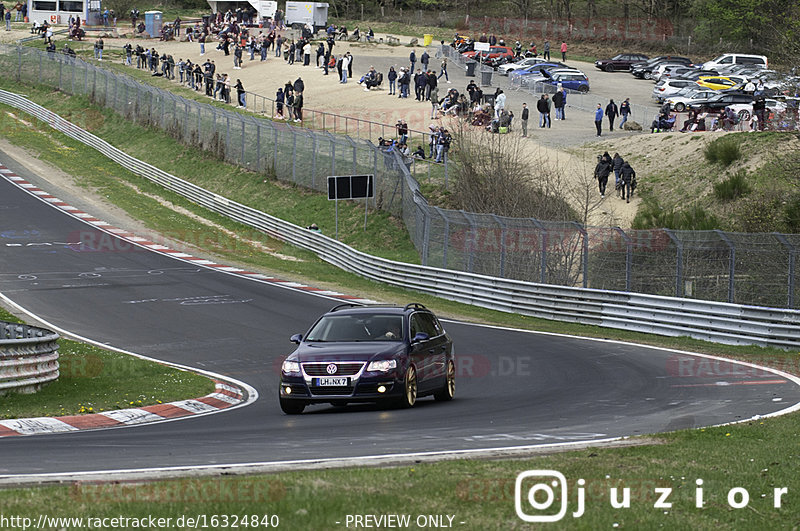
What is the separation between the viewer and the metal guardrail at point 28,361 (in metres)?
15.1

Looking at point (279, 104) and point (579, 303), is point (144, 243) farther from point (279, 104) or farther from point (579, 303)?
point (579, 303)

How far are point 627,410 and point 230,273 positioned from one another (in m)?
21.8

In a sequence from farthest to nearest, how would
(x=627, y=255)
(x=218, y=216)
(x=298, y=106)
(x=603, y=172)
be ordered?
(x=298, y=106)
(x=218, y=216)
(x=603, y=172)
(x=627, y=255)

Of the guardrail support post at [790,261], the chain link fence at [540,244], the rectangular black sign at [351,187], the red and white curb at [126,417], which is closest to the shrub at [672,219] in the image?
the chain link fence at [540,244]

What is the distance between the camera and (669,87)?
198 ft

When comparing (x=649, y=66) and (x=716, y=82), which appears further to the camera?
(x=649, y=66)

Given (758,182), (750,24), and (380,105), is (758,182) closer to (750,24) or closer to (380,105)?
(380,105)

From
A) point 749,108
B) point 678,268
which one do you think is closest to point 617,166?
point 749,108

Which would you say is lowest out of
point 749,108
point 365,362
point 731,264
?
point 731,264

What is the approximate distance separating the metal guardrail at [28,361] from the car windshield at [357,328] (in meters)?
3.94

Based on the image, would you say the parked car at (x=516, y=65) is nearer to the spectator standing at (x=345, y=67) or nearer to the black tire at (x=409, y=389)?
the spectator standing at (x=345, y=67)

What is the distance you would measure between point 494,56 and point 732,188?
3680 cm

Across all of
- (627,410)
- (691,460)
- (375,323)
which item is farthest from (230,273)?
(691,460)

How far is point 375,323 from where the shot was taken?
594 inches
